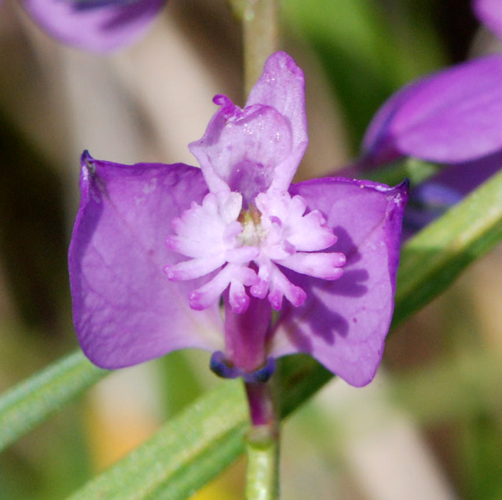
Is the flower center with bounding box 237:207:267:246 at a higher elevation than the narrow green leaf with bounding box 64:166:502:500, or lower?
higher

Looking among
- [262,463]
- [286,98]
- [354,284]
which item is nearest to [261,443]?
[262,463]

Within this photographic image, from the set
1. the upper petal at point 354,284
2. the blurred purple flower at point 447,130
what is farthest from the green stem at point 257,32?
the upper petal at point 354,284

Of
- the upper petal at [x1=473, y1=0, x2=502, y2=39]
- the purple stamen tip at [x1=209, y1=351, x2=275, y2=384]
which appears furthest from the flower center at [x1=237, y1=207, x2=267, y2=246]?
the upper petal at [x1=473, y1=0, x2=502, y2=39]

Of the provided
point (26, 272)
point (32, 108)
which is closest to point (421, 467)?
point (26, 272)

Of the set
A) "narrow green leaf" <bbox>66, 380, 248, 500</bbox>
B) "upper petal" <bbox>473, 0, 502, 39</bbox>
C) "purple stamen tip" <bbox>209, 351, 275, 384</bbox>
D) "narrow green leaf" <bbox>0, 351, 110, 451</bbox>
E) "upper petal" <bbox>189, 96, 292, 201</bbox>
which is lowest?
"narrow green leaf" <bbox>66, 380, 248, 500</bbox>

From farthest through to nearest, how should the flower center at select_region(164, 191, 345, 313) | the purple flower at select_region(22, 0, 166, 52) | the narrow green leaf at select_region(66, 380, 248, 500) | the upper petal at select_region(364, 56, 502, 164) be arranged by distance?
1. the purple flower at select_region(22, 0, 166, 52)
2. the upper petal at select_region(364, 56, 502, 164)
3. the narrow green leaf at select_region(66, 380, 248, 500)
4. the flower center at select_region(164, 191, 345, 313)

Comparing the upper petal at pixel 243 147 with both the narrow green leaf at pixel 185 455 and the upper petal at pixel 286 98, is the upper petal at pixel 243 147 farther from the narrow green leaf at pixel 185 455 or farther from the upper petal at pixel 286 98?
the narrow green leaf at pixel 185 455

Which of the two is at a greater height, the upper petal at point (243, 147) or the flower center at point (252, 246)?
the upper petal at point (243, 147)

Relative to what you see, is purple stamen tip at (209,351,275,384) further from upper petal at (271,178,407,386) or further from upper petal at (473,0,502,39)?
upper petal at (473,0,502,39)
